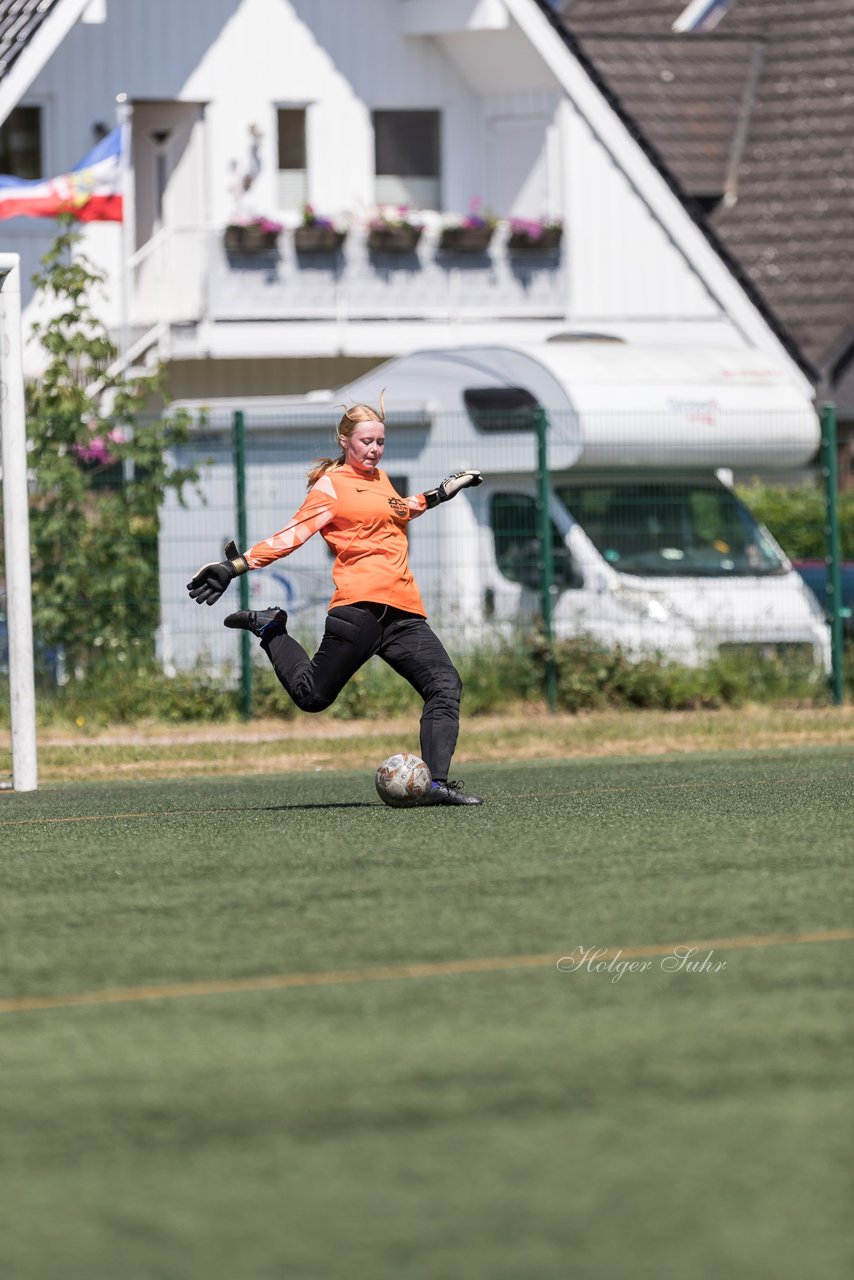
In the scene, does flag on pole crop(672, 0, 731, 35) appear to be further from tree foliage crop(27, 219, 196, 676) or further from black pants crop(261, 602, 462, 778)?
black pants crop(261, 602, 462, 778)

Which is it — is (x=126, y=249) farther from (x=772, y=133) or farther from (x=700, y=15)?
(x=700, y=15)

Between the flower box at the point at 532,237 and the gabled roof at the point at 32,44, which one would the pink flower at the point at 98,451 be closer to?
the gabled roof at the point at 32,44

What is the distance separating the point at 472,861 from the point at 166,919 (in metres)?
1.45

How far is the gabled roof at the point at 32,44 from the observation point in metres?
23.9

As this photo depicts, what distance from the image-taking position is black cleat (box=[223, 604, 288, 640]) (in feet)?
33.0

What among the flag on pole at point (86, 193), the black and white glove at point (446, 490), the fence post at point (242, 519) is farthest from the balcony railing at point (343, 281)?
the black and white glove at point (446, 490)

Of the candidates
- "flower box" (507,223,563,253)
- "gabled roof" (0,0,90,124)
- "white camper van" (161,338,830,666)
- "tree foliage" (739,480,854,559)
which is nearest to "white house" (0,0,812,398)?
"flower box" (507,223,563,253)

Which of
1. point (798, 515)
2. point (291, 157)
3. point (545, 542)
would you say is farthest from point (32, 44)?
point (545, 542)

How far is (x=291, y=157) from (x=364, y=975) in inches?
889

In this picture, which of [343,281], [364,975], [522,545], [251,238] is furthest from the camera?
[343,281]

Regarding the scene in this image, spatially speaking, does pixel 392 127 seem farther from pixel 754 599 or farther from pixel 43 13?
pixel 754 599

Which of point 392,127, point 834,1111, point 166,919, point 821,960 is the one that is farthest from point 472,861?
point 392,127

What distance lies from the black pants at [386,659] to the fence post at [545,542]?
681cm

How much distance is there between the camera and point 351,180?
27.6 meters
